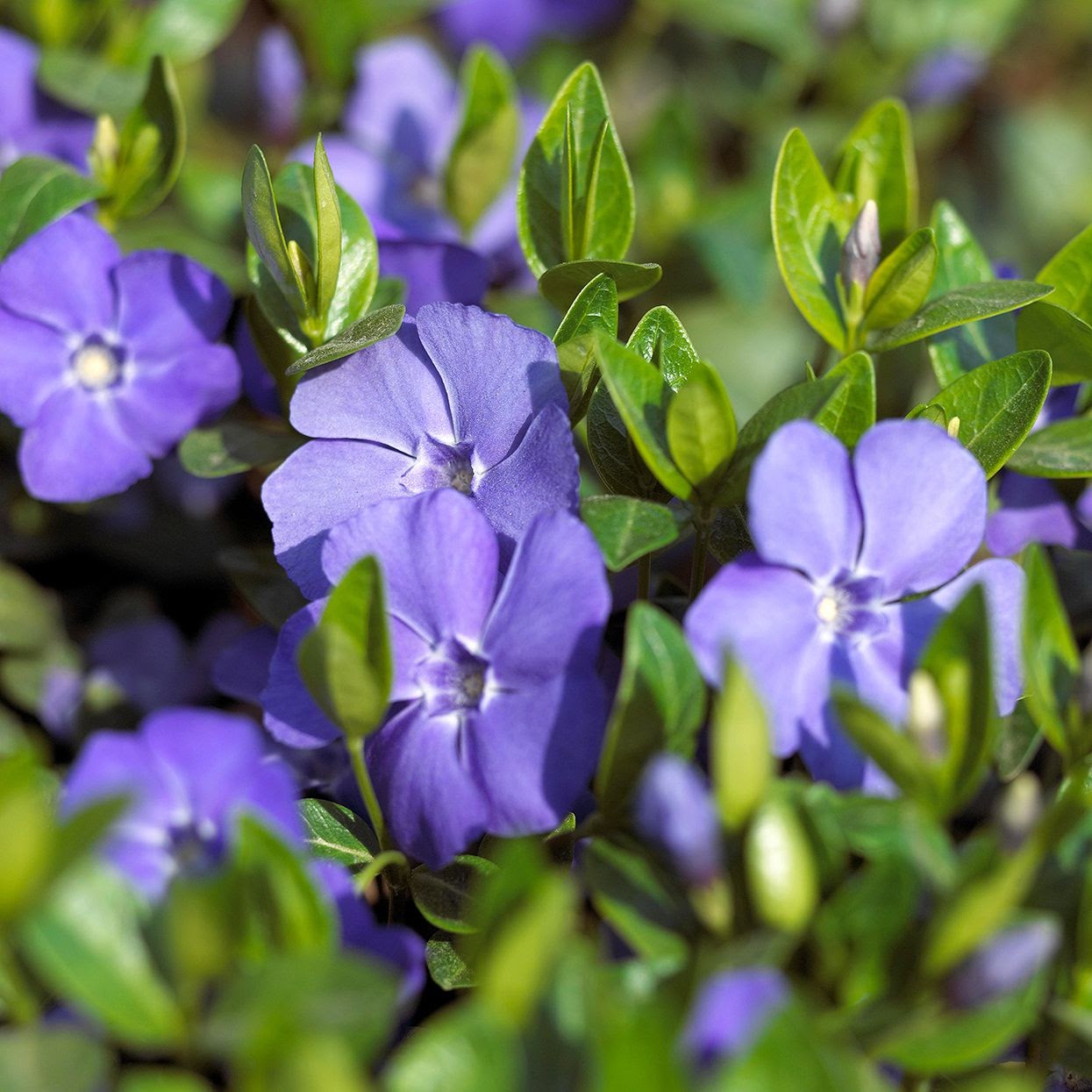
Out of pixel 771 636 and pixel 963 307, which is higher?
pixel 963 307

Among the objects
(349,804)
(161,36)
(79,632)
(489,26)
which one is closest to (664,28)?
(489,26)

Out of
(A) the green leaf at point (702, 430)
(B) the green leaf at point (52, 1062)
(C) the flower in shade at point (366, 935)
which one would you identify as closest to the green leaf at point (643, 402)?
(A) the green leaf at point (702, 430)

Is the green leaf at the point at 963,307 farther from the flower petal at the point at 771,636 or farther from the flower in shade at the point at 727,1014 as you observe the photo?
the flower in shade at the point at 727,1014

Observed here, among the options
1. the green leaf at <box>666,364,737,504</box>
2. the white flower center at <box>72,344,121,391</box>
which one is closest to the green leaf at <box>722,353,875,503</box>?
the green leaf at <box>666,364,737,504</box>

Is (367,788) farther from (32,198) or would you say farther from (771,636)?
(32,198)

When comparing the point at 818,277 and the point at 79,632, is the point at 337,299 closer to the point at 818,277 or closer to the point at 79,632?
the point at 818,277

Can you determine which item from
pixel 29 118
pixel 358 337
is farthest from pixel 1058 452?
pixel 29 118
